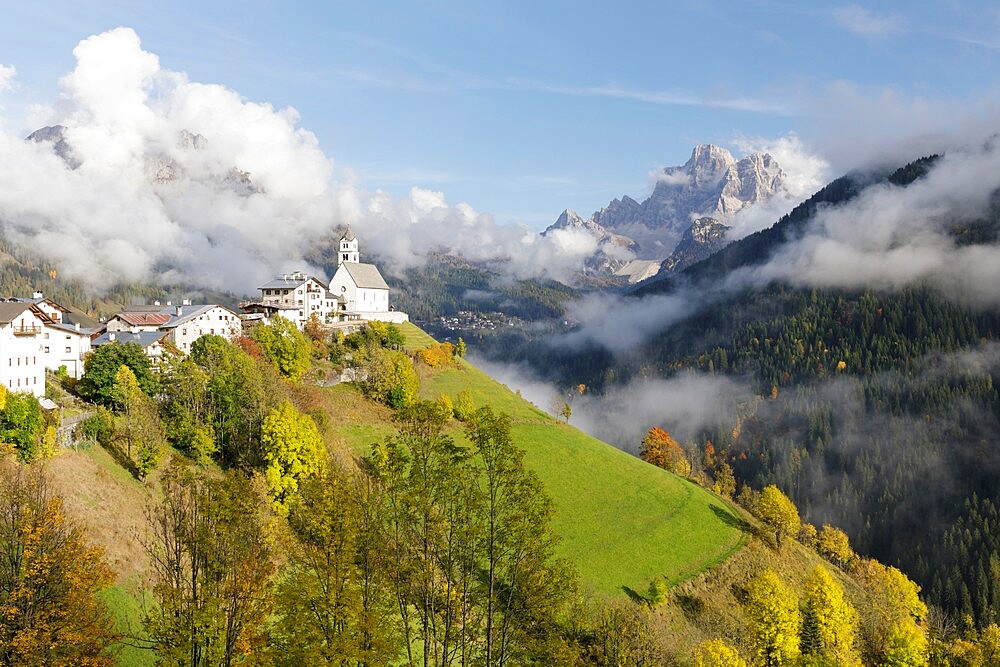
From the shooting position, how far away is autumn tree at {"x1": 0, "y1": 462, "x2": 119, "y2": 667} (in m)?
32.8

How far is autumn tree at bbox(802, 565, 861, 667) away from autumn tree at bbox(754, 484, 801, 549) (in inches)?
721

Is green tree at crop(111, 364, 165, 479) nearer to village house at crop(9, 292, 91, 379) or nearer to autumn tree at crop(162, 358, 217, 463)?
autumn tree at crop(162, 358, 217, 463)

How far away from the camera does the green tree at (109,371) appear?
234 ft

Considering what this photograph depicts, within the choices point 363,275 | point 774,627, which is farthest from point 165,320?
point 774,627

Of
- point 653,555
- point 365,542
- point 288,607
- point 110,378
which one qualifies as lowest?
point 653,555

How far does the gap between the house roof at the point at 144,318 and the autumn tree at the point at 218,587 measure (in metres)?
89.6

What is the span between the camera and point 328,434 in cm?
8606

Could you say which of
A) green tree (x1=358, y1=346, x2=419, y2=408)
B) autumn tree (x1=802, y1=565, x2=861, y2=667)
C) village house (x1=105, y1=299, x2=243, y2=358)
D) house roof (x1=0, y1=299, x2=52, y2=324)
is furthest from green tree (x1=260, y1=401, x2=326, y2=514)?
autumn tree (x1=802, y1=565, x2=861, y2=667)

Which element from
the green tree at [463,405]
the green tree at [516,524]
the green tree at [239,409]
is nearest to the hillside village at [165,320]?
the green tree at [239,409]

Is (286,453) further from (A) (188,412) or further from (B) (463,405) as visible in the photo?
(B) (463,405)

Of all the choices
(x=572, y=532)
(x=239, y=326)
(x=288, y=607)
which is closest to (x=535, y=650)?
(x=288, y=607)

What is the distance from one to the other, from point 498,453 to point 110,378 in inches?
2387

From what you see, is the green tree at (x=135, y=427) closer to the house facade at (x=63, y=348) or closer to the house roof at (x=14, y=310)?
the house roof at (x=14, y=310)

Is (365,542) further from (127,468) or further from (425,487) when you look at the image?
(127,468)
